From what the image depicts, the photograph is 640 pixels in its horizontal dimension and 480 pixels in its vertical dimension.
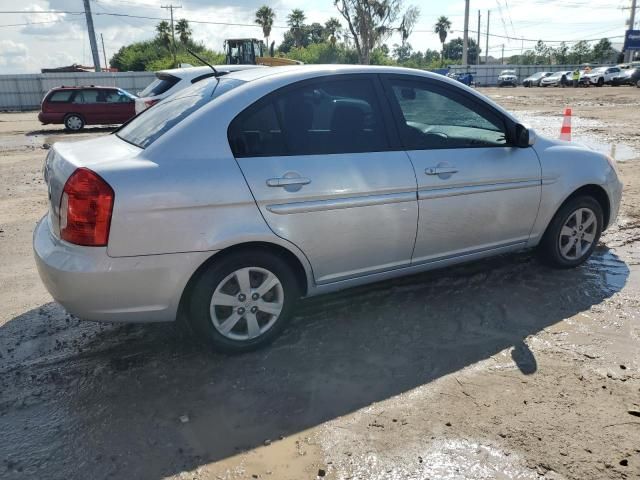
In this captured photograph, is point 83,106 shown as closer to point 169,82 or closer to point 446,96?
point 169,82

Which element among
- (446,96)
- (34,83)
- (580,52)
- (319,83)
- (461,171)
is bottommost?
(461,171)

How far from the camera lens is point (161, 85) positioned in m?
11.2

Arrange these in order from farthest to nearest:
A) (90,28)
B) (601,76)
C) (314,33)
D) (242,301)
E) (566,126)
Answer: (314,33) → (601,76) → (90,28) → (566,126) → (242,301)

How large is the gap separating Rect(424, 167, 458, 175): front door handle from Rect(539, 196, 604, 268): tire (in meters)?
1.28

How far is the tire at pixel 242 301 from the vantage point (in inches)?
122

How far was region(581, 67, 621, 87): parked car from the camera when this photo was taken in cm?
4078

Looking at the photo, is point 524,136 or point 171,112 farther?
point 524,136

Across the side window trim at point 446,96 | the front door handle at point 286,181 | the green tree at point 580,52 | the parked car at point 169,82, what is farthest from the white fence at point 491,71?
the front door handle at point 286,181

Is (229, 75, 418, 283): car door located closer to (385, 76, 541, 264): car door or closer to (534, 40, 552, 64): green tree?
(385, 76, 541, 264): car door

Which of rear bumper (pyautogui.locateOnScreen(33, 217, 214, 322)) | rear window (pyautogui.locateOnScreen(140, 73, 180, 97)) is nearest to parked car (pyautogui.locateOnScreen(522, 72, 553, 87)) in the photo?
rear window (pyautogui.locateOnScreen(140, 73, 180, 97))

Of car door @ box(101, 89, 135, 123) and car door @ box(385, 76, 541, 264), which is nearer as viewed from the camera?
car door @ box(385, 76, 541, 264)

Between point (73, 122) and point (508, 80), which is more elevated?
point (508, 80)

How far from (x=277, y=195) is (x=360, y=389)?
122 centimetres

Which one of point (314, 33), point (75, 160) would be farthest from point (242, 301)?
point (314, 33)
